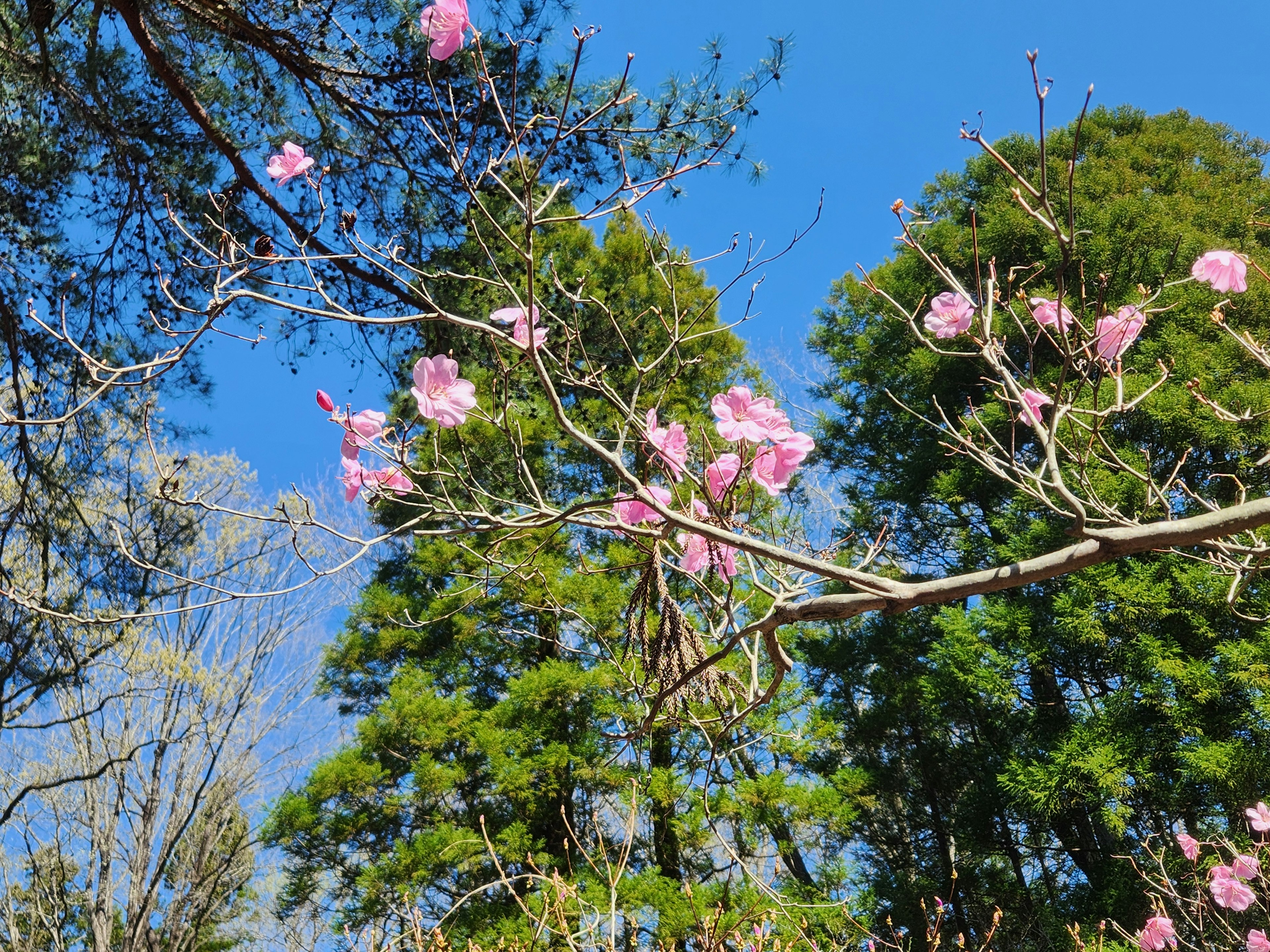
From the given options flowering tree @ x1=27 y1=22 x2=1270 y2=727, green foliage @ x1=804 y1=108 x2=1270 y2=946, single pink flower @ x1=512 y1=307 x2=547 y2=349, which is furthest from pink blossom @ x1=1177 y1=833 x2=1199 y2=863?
single pink flower @ x1=512 y1=307 x2=547 y2=349

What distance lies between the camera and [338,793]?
6395 mm

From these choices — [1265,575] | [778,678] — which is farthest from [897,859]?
[778,678]

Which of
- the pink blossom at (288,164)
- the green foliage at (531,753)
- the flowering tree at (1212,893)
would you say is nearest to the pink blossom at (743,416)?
the pink blossom at (288,164)

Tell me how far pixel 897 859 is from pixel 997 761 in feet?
4.13

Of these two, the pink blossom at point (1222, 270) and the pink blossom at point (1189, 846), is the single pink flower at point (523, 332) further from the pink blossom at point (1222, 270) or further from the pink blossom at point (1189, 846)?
the pink blossom at point (1189, 846)

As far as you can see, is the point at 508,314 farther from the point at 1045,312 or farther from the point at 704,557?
the point at 1045,312

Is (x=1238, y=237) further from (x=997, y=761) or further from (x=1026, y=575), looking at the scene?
(x=1026, y=575)

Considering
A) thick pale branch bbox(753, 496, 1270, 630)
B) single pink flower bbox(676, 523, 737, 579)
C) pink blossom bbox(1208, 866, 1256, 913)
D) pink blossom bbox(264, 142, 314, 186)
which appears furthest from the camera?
pink blossom bbox(1208, 866, 1256, 913)

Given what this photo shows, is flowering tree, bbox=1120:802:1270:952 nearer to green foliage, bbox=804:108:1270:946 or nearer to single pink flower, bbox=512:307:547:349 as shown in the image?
green foliage, bbox=804:108:1270:946

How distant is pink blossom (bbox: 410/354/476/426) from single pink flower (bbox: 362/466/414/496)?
0.26 m

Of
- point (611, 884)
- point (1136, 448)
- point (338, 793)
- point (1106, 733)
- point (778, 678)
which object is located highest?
point (1136, 448)

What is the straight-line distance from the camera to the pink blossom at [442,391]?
1.41m

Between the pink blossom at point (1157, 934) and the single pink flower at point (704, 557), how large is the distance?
2.78 metres

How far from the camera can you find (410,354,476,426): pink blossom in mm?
1414
